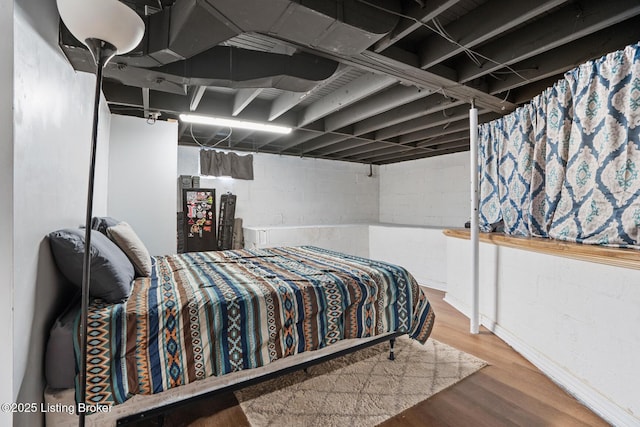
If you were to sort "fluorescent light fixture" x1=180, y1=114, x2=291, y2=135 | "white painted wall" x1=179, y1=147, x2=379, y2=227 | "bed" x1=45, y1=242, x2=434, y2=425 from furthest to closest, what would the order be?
"white painted wall" x1=179, y1=147, x2=379, y2=227
"fluorescent light fixture" x1=180, y1=114, x2=291, y2=135
"bed" x1=45, y1=242, x2=434, y2=425

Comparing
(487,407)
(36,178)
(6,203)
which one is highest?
(36,178)

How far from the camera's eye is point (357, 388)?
2.00 m

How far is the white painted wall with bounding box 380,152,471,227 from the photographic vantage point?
5422 mm

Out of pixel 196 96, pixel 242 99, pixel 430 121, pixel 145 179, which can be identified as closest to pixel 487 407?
pixel 430 121

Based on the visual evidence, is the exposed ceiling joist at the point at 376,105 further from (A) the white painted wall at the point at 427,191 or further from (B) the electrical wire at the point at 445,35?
(A) the white painted wall at the point at 427,191

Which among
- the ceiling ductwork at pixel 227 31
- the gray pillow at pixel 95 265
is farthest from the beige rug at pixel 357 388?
the ceiling ductwork at pixel 227 31

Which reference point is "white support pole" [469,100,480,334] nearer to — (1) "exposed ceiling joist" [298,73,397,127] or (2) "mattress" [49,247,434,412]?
(2) "mattress" [49,247,434,412]

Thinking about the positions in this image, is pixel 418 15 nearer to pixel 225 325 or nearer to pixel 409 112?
pixel 409 112

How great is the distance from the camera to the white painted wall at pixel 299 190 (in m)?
5.64

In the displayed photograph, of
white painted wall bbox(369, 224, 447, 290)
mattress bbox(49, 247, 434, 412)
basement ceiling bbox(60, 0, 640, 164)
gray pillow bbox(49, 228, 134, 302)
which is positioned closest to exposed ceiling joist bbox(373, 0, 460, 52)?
basement ceiling bbox(60, 0, 640, 164)

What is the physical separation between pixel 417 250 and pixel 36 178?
4.87 meters

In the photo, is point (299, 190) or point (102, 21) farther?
point (299, 190)

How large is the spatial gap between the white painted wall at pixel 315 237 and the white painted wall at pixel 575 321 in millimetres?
3044

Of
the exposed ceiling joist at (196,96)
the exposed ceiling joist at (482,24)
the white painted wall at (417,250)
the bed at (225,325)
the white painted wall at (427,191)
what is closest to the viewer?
the bed at (225,325)
